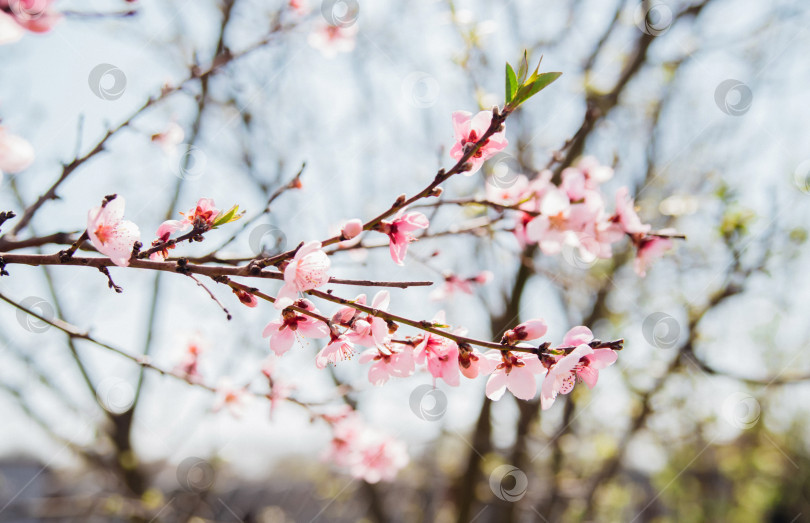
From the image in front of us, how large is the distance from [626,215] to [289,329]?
106 cm

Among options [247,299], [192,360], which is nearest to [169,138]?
[192,360]

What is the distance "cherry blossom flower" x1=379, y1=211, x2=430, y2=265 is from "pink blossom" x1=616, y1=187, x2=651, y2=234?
2.44ft

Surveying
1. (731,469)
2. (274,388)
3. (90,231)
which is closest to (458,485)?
(274,388)

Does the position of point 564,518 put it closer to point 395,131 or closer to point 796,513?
point 395,131

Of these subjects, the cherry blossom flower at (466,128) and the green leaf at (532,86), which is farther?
the cherry blossom flower at (466,128)

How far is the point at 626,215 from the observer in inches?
61.6

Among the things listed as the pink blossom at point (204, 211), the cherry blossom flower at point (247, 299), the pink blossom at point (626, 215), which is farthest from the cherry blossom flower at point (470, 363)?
the pink blossom at point (626, 215)

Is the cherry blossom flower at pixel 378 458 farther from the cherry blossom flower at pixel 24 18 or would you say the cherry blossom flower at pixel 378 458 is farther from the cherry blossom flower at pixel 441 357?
the cherry blossom flower at pixel 24 18

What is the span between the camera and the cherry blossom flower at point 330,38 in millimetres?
3199

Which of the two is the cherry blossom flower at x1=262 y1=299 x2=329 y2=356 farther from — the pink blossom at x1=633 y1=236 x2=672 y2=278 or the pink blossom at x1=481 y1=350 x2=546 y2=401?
the pink blossom at x1=633 y1=236 x2=672 y2=278

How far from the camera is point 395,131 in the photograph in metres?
4.52

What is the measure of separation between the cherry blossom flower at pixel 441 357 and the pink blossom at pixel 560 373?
0.59 feet

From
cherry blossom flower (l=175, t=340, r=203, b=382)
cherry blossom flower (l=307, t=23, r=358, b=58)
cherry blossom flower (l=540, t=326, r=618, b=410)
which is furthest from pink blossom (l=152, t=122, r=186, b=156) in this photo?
cherry blossom flower (l=540, t=326, r=618, b=410)

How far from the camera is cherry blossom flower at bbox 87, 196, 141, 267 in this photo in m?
0.91
